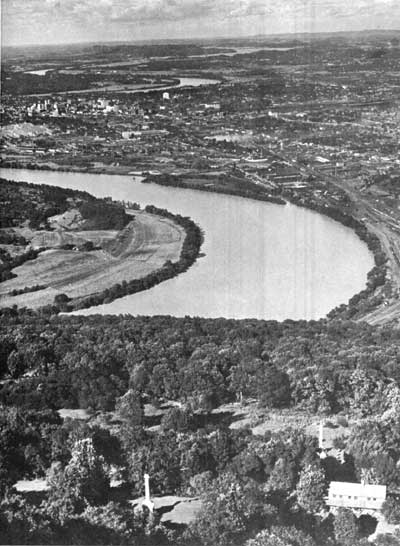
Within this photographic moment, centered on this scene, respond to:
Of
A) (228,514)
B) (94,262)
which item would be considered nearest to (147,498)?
(228,514)

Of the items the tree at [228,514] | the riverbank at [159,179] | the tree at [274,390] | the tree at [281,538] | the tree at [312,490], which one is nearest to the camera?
the tree at [281,538]

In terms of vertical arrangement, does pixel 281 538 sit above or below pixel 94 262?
below

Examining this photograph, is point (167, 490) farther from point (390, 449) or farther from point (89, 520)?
point (390, 449)

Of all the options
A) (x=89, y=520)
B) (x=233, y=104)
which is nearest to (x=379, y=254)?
(x=233, y=104)

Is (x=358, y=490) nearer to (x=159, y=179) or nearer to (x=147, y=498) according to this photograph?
(x=147, y=498)

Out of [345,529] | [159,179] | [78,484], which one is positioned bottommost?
[345,529]

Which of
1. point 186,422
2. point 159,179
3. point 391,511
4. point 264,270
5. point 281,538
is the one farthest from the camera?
point 159,179

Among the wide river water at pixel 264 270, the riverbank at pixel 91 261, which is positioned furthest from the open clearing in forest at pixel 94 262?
the wide river water at pixel 264 270

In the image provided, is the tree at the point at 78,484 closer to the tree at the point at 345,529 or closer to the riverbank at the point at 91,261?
the tree at the point at 345,529
